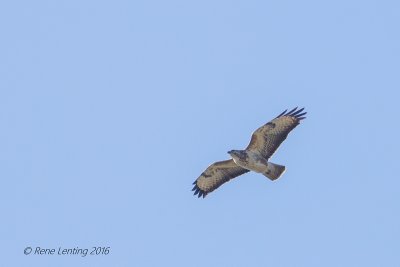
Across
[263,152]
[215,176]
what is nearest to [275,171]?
[263,152]

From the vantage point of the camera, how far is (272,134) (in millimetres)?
28641

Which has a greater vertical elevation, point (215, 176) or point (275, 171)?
point (215, 176)

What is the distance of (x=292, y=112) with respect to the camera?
28.9 meters

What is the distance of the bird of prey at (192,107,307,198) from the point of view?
28.3 meters

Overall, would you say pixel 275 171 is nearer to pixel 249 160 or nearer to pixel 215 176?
pixel 249 160

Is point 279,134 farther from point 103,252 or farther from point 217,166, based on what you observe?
point 103,252

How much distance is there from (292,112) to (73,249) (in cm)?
569

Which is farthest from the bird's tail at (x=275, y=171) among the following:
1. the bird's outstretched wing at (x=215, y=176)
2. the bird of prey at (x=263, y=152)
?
the bird's outstretched wing at (x=215, y=176)

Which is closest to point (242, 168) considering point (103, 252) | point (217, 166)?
point (217, 166)

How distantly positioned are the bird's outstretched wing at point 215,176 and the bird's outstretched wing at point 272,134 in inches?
30.7

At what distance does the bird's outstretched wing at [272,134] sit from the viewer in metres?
28.5

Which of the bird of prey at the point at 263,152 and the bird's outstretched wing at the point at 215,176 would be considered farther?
Answer: the bird's outstretched wing at the point at 215,176

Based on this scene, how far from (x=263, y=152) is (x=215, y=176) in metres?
1.59

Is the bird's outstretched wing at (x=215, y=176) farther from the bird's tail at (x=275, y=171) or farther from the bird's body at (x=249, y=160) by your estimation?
the bird's tail at (x=275, y=171)
